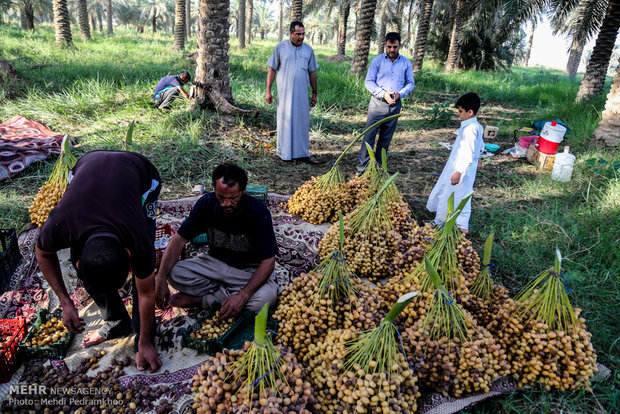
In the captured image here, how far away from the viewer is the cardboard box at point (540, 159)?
6.20 m

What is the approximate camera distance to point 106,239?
195cm

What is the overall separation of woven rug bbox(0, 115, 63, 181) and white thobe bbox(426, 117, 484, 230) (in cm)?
506

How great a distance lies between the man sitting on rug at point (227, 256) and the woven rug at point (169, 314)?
0.75 ft

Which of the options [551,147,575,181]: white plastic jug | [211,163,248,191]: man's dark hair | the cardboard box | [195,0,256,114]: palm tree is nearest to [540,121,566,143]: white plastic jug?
the cardboard box

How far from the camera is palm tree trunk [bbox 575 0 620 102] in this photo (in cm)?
931

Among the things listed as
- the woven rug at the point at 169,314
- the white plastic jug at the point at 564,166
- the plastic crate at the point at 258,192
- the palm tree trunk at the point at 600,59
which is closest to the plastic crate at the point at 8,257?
the woven rug at the point at 169,314

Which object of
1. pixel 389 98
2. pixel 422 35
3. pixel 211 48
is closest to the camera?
pixel 389 98

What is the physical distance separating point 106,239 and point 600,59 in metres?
12.1

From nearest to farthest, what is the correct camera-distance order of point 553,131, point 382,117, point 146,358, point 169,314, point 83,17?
point 146,358 < point 169,314 < point 382,117 < point 553,131 < point 83,17

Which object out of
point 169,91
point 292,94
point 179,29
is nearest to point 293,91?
point 292,94

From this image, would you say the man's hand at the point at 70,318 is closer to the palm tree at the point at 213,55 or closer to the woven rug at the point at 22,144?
the woven rug at the point at 22,144

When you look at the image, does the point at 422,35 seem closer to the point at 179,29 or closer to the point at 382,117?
the point at 179,29

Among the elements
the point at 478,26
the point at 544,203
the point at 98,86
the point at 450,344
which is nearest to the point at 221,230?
the point at 450,344

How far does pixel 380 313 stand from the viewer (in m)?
2.50
